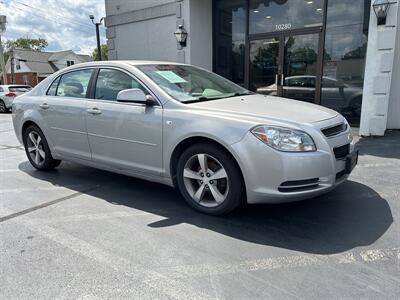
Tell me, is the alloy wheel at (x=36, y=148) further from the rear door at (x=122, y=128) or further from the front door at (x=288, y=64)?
the front door at (x=288, y=64)

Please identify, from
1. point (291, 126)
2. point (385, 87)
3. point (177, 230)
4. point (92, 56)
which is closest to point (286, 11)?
point (385, 87)

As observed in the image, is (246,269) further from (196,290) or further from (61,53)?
(61,53)

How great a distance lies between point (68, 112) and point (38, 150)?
3.93ft

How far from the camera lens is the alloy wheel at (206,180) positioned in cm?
347

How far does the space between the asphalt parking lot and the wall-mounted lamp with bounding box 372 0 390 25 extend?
3853mm

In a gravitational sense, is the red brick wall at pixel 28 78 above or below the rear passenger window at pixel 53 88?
below

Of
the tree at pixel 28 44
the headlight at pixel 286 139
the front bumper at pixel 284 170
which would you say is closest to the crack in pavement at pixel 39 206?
the front bumper at pixel 284 170

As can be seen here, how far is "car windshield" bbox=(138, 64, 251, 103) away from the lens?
386cm

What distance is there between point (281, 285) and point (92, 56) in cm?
7471

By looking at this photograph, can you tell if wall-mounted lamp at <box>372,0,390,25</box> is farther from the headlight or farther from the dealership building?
the headlight

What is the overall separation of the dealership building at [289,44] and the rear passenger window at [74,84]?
5640 millimetres

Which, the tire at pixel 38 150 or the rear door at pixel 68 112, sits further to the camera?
the tire at pixel 38 150

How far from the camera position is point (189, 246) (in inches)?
119

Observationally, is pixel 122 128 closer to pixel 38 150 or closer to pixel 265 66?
pixel 38 150
